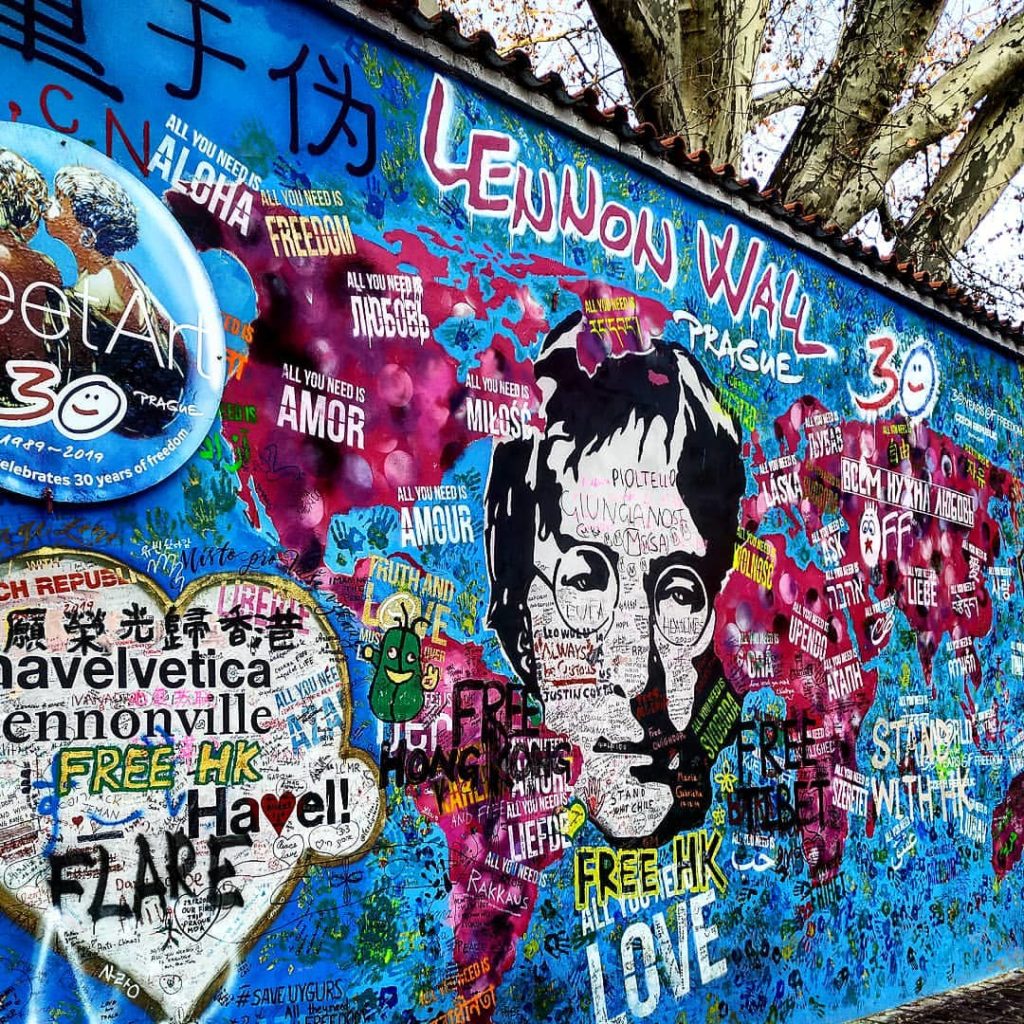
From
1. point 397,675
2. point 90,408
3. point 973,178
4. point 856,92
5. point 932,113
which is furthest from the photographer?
point 973,178

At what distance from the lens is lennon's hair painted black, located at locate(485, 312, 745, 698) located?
4375 millimetres

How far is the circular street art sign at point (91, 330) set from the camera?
10.3 ft

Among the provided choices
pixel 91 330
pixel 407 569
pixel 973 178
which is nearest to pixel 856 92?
pixel 973 178

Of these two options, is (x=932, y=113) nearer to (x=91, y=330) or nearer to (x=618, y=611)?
(x=618, y=611)

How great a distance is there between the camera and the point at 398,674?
3938mm

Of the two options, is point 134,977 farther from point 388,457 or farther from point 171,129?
point 171,129

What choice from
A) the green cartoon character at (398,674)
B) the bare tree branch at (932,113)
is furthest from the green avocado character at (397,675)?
the bare tree branch at (932,113)

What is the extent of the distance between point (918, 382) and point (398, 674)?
4293mm

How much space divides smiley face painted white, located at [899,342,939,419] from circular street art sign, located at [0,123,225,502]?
4.57 meters

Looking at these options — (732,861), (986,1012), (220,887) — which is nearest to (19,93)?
(220,887)

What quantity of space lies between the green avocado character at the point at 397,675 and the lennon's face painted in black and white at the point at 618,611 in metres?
0.61

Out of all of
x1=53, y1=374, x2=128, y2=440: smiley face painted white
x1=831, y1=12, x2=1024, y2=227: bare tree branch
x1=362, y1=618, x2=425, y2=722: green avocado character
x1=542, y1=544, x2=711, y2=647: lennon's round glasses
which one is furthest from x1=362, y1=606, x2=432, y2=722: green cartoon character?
x1=831, y1=12, x2=1024, y2=227: bare tree branch

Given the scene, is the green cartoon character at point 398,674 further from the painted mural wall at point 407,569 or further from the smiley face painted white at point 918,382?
the smiley face painted white at point 918,382

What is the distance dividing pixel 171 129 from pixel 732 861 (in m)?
3.73
